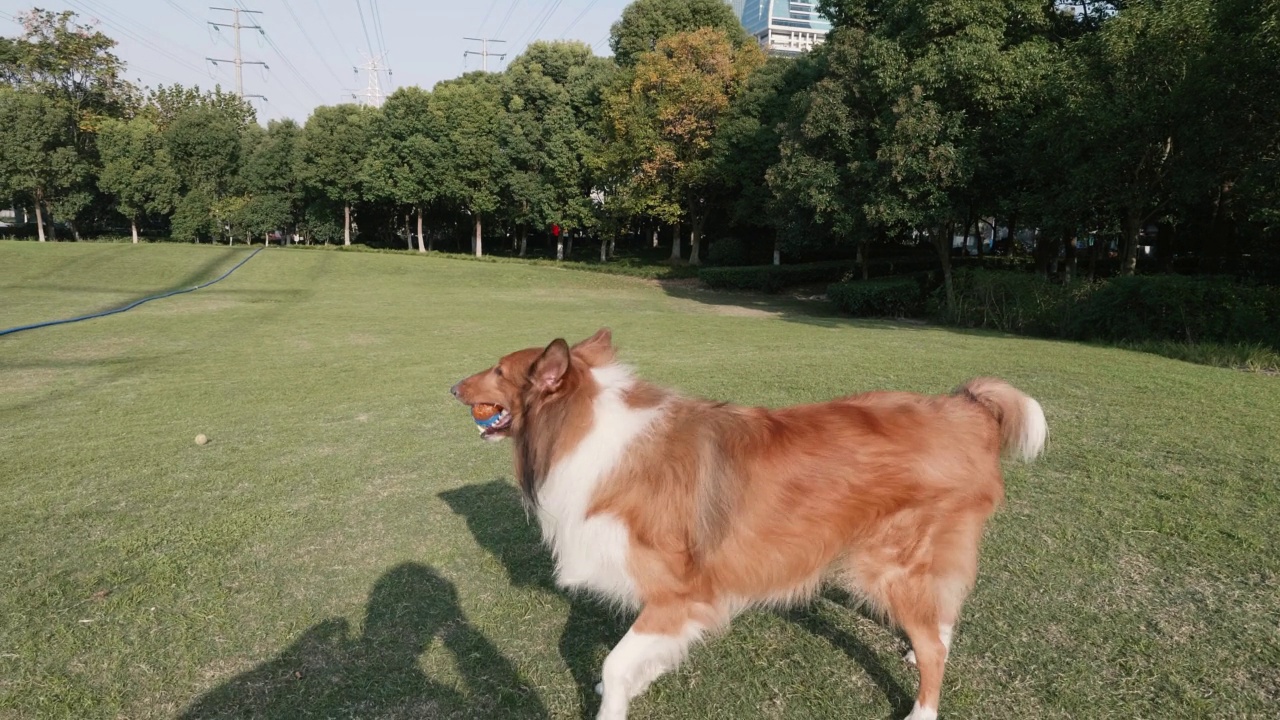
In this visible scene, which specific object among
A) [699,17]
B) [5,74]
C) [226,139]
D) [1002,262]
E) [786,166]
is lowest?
[1002,262]

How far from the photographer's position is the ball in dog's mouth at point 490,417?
11.7 feet

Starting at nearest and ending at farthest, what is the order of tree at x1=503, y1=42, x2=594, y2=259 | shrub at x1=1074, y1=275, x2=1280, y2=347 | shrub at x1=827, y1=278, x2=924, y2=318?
shrub at x1=1074, y1=275, x2=1280, y2=347 < shrub at x1=827, y1=278, x2=924, y2=318 < tree at x1=503, y1=42, x2=594, y2=259

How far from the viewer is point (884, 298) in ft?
81.8

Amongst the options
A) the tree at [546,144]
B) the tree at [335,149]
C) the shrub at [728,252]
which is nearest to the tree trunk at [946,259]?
the shrub at [728,252]

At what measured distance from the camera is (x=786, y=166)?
2633 cm

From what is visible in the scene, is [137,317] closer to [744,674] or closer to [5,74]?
[744,674]

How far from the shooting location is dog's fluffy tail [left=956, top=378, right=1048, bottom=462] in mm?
3623

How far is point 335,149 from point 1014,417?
5161cm

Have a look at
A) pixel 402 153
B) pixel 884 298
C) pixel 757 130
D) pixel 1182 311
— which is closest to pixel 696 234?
pixel 757 130

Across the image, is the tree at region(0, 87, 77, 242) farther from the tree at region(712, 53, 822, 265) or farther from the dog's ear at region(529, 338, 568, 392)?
the dog's ear at region(529, 338, 568, 392)

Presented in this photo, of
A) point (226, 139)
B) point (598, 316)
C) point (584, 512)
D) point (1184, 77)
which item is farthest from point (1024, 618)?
point (226, 139)

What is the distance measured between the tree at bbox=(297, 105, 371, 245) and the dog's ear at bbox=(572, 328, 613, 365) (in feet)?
158

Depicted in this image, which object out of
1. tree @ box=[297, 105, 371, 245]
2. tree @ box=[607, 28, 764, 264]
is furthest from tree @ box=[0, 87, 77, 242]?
tree @ box=[607, 28, 764, 264]

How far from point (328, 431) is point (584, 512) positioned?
6063 mm
